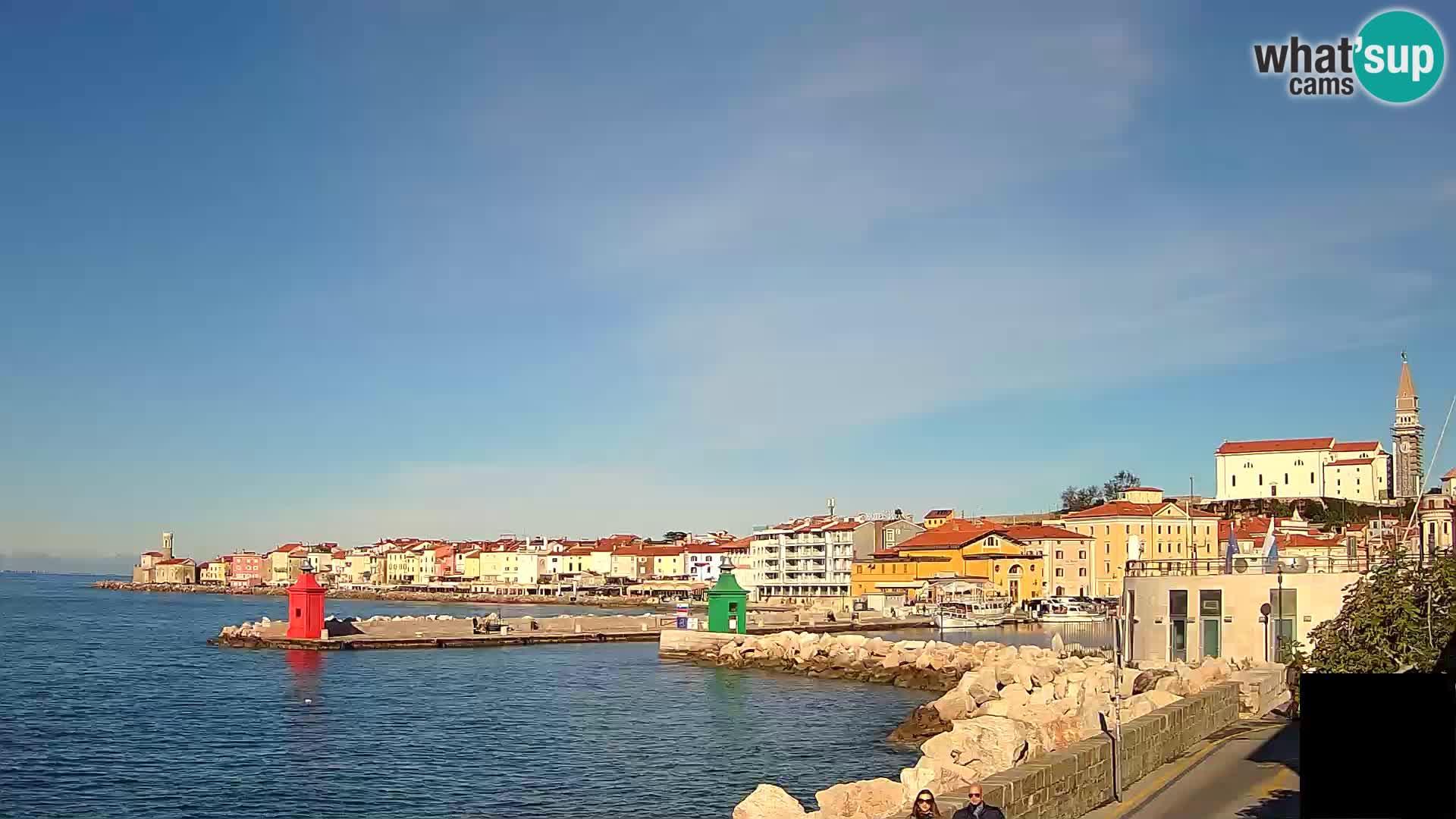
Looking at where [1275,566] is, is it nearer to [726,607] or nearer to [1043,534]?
[726,607]

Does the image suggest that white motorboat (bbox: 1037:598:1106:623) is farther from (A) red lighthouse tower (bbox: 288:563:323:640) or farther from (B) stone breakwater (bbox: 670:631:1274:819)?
(A) red lighthouse tower (bbox: 288:563:323:640)

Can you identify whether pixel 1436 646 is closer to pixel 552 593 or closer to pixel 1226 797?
pixel 1226 797

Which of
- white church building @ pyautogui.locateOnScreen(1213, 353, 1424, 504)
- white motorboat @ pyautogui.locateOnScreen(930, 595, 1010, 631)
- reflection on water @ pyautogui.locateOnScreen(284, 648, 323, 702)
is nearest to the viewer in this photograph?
reflection on water @ pyautogui.locateOnScreen(284, 648, 323, 702)

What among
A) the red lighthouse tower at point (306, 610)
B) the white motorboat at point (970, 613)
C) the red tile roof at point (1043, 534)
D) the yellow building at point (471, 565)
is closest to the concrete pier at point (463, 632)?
the red lighthouse tower at point (306, 610)

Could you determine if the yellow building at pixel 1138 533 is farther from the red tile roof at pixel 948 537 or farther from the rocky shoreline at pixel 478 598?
the rocky shoreline at pixel 478 598

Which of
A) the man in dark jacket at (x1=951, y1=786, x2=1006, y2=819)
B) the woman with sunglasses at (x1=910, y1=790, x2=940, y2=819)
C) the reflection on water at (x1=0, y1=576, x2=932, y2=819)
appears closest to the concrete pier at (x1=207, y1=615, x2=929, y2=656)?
the reflection on water at (x1=0, y1=576, x2=932, y2=819)

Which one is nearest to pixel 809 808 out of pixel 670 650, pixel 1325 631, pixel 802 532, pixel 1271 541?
pixel 1325 631

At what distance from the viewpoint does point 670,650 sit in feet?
223

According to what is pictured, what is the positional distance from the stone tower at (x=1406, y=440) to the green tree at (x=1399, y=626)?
141952 millimetres

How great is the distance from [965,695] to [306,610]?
46.7 m

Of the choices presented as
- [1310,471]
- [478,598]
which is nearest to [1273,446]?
[1310,471]

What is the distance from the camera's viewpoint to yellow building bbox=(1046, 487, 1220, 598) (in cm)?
11575

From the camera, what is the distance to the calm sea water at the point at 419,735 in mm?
28095

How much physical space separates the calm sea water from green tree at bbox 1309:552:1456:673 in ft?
53.6
